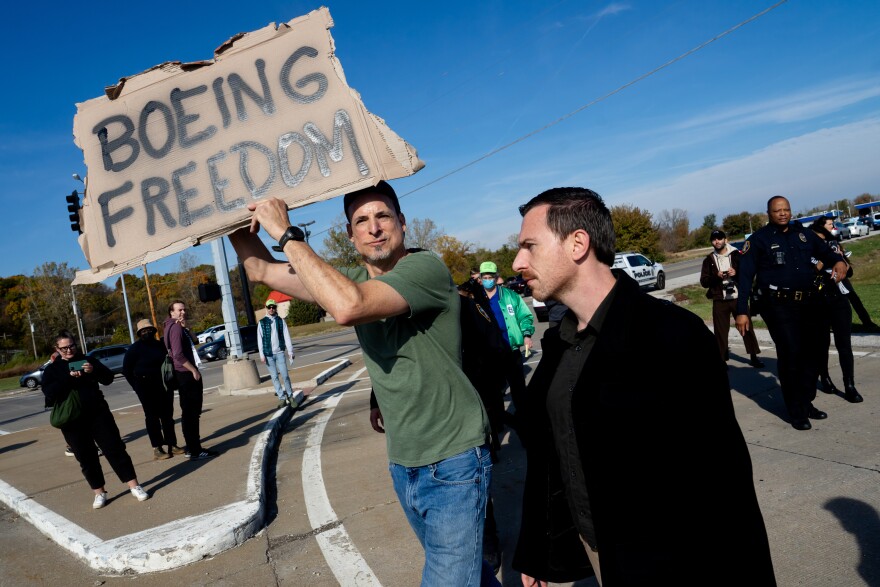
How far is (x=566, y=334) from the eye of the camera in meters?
1.92

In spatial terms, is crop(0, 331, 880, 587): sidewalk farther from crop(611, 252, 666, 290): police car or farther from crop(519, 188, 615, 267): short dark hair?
crop(611, 252, 666, 290): police car

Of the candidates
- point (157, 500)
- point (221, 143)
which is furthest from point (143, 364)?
point (221, 143)

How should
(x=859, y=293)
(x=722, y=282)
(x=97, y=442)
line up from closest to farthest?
(x=97, y=442) < (x=722, y=282) < (x=859, y=293)

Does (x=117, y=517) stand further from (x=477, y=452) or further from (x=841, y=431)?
(x=841, y=431)

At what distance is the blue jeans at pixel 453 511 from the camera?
6.53 feet

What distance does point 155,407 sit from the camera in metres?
7.57

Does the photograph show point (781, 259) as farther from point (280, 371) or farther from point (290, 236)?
point (280, 371)

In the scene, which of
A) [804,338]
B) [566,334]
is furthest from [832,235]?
[566,334]

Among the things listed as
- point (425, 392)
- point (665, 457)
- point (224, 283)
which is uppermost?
point (224, 283)

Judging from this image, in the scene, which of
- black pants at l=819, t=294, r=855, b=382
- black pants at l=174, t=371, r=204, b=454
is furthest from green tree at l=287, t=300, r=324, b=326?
black pants at l=819, t=294, r=855, b=382

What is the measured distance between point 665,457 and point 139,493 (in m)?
5.81

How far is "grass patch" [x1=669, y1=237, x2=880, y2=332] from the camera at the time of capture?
11617 mm

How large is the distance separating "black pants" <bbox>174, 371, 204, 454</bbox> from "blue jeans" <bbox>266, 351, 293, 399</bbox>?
2813 millimetres

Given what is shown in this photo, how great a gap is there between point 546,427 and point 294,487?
4.42 meters
